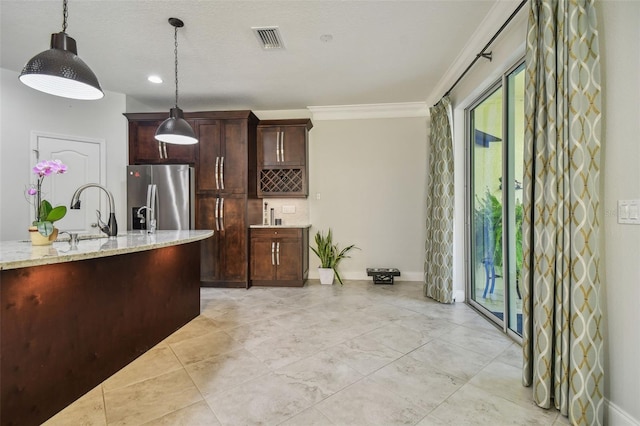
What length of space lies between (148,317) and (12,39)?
9.92ft

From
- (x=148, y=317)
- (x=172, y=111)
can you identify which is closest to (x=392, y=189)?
(x=172, y=111)

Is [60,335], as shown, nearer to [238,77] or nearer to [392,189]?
[238,77]

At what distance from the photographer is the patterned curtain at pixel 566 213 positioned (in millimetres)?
1402

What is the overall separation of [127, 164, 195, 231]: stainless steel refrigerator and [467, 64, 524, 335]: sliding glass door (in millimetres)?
3716

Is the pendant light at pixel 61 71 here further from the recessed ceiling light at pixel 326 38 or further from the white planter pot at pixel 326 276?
the white planter pot at pixel 326 276

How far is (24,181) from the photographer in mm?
3504

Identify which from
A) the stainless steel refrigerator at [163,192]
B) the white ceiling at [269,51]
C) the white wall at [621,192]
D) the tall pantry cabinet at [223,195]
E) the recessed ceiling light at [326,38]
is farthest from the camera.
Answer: the tall pantry cabinet at [223,195]

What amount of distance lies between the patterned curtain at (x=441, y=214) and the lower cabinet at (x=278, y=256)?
1.77 meters

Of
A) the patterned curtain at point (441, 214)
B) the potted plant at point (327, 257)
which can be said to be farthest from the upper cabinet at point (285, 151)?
the patterned curtain at point (441, 214)

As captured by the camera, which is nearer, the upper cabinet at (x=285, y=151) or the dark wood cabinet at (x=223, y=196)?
the dark wood cabinet at (x=223, y=196)

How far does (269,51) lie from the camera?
2.99 m

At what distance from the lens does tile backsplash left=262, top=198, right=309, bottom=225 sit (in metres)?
4.77

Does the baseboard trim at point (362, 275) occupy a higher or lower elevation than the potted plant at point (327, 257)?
lower

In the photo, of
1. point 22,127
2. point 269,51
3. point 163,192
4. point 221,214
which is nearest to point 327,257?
point 221,214
